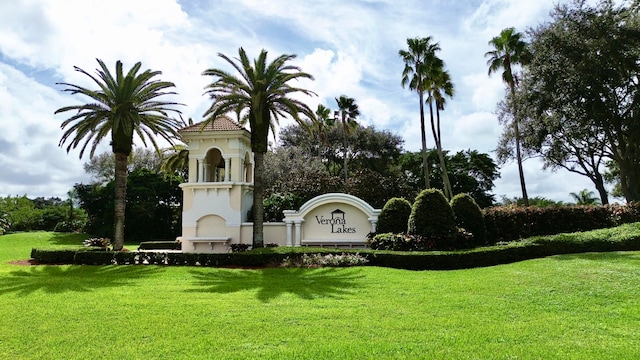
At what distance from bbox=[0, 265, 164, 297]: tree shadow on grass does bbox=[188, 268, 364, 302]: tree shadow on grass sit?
7.96 ft

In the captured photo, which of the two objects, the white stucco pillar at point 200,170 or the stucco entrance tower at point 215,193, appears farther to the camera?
the white stucco pillar at point 200,170

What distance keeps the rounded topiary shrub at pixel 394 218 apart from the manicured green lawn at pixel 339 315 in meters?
6.16

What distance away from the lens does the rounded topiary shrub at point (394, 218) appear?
2158 cm

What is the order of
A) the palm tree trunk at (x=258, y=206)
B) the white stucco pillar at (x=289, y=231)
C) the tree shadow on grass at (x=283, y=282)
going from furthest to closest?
the white stucco pillar at (x=289, y=231)
the palm tree trunk at (x=258, y=206)
the tree shadow on grass at (x=283, y=282)

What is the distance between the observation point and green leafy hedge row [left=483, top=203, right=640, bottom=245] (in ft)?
75.7

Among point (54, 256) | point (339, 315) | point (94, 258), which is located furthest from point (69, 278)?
point (339, 315)

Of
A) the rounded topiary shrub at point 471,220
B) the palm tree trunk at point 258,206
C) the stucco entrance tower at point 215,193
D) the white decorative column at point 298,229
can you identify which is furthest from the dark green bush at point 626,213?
the stucco entrance tower at point 215,193

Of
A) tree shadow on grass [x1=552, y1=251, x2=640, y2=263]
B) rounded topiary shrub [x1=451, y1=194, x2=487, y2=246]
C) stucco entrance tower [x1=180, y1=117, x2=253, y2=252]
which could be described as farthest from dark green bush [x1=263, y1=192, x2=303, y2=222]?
tree shadow on grass [x1=552, y1=251, x2=640, y2=263]

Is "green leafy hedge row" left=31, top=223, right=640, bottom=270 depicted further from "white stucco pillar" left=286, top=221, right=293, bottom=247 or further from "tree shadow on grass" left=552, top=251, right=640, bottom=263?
"white stucco pillar" left=286, top=221, right=293, bottom=247

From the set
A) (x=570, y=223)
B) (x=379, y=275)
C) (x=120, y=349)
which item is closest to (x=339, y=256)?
A: (x=379, y=275)

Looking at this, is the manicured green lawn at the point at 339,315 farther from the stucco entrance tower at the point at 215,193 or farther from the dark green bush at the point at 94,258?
the stucco entrance tower at the point at 215,193

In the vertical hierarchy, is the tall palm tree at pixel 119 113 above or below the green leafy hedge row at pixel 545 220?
above

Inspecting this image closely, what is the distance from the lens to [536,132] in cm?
2956

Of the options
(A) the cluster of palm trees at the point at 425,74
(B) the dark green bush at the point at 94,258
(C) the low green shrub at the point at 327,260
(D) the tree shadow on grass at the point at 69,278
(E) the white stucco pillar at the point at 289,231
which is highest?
(A) the cluster of palm trees at the point at 425,74
